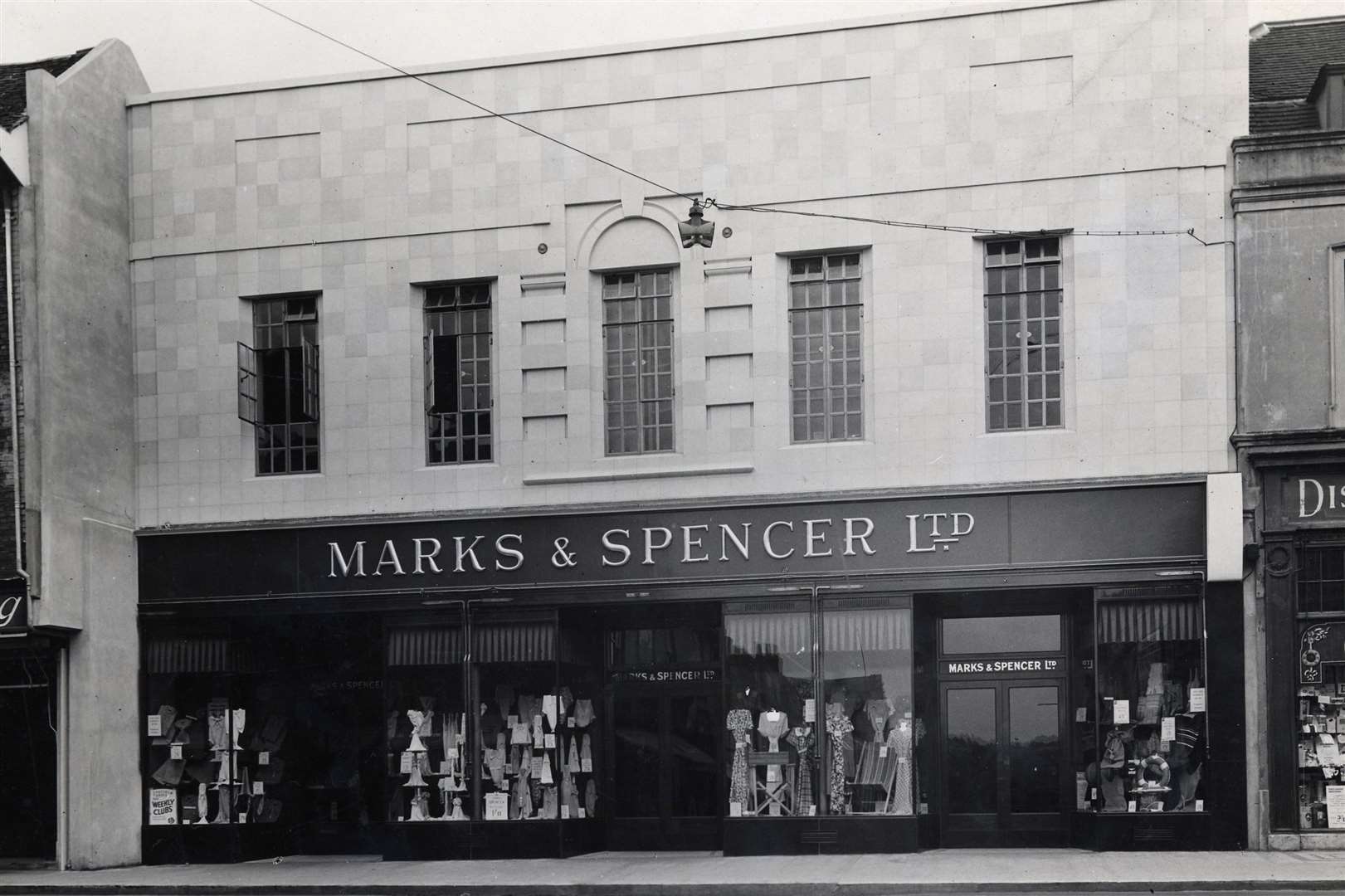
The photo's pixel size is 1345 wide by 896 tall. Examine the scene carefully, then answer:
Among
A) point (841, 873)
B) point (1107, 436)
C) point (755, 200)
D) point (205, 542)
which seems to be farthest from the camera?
point (205, 542)

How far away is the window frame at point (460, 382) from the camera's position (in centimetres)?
2159

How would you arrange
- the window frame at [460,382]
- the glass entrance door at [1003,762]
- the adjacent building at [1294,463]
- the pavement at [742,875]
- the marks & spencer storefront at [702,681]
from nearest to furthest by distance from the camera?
the pavement at [742,875], the adjacent building at [1294,463], the marks & spencer storefront at [702,681], the glass entrance door at [1003,762], the window frame at [460,382]

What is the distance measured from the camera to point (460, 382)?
2169cm

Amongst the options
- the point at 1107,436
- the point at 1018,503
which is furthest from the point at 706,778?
the point at 1107,436

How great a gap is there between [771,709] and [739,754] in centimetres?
72

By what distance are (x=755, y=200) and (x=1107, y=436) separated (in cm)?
560

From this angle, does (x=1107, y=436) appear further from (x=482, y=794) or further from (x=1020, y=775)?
(x=482, y=794)

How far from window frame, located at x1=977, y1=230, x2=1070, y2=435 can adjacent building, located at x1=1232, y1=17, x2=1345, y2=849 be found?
2.17 meters

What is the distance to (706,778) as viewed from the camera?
2116 cm

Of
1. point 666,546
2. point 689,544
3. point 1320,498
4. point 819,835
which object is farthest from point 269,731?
point 1320,498

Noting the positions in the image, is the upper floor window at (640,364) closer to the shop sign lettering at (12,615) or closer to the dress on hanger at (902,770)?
the dress on hanger at (902,770)

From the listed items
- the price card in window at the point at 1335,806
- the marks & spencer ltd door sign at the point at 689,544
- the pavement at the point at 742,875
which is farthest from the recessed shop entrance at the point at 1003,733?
the price card in window at the point at 1335,806

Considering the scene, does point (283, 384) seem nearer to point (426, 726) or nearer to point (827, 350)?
point (426, 726)

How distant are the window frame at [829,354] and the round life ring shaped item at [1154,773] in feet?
17.8
